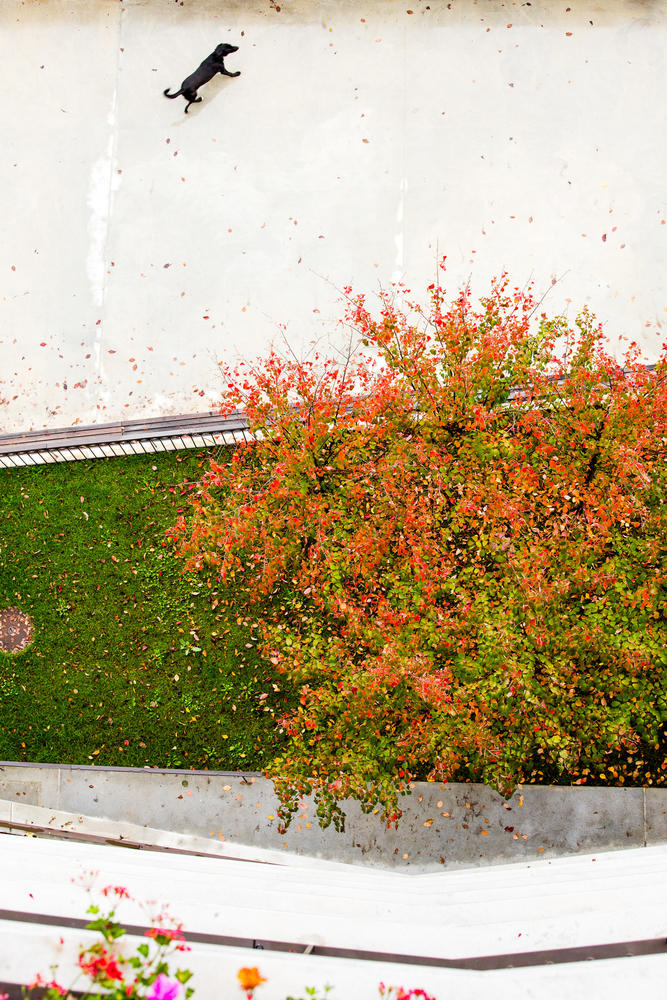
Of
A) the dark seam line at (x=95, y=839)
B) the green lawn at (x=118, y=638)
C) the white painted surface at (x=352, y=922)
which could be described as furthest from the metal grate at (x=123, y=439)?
the white painted surface at (x=352, y=922)

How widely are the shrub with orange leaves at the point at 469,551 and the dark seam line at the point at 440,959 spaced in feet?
6.92

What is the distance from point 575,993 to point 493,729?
2986 millimetres

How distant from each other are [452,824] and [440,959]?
16.5ft

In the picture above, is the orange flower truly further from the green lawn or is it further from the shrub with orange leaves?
the green lawn

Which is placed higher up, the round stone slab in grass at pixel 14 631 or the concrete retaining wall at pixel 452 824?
the round stone slab in grass at pixel 14 631

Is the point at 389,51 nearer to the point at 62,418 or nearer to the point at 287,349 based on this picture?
the point at 287,349

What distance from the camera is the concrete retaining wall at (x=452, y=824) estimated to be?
9.56m

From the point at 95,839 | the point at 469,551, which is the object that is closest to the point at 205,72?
the point at 469,551

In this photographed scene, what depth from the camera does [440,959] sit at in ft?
15.9

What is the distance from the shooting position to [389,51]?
471 inches

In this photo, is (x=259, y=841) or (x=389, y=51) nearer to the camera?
(x=259, y=841)

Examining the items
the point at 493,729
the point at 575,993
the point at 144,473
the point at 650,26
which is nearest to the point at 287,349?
the point at 144,473

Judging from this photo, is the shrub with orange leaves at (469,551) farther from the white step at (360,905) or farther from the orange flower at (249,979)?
the orange flower at (249,979)

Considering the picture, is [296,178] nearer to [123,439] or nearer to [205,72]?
[205,72]
